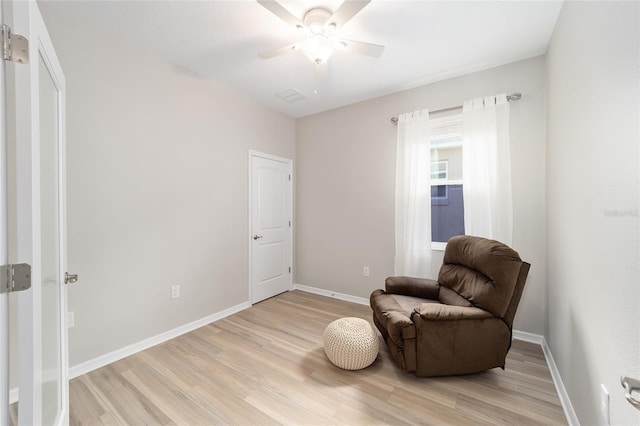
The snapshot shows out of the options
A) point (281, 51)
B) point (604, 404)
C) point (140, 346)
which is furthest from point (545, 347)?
point (140, 346)

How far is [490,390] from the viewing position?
71.6 inches

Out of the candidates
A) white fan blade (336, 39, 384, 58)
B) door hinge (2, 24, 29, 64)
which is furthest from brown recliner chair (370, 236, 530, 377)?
door hinge (2, 24, 29, 64)

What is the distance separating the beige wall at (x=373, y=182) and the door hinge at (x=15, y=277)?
3080mm

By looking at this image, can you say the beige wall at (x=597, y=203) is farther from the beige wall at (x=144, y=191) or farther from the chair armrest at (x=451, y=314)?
the beige wall at (x=144, y=191)

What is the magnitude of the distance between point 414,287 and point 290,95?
2.70 metres

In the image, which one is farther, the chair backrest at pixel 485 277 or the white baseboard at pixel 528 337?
the white baseboard at pixel 528 337

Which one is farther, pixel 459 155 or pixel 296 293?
pixel 296 293

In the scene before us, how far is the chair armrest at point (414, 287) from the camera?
2520 millimetres

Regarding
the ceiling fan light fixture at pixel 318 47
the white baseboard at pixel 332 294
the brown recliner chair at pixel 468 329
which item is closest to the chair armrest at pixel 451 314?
the brown recliner chair at pixel 468 329

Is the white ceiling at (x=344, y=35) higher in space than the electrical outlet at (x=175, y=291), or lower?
higher

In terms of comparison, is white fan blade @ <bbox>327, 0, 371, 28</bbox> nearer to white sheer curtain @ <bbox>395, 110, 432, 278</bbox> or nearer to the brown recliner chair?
white sheer curtain @ <bbox>395, 110, 432, 278</bbox>

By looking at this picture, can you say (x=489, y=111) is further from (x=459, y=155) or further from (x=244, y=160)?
(x=244, y=160)

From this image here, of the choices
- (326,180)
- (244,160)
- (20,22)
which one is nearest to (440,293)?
(326,180)

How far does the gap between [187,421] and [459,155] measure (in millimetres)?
3301
